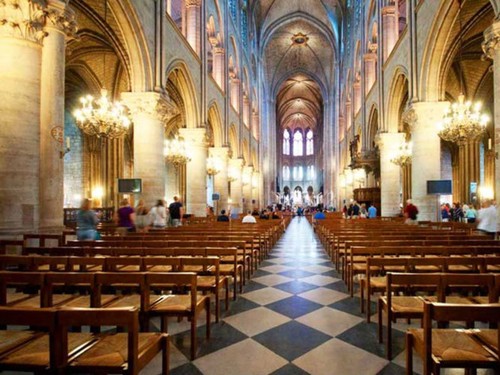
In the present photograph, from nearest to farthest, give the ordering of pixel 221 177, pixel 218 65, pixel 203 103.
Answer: pixel 203 103 → pixel 221 177 → pixel 218 65

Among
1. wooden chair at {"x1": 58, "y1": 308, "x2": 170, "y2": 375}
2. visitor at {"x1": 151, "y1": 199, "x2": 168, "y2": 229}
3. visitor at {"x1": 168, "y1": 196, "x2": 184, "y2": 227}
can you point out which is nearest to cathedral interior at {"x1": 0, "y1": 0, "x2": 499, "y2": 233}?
visitor at {"x1": 168, "y1": 196, "x2": 184, "y2": 227}

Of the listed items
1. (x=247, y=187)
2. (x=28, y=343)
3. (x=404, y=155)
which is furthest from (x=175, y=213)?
(x=247, y=187)

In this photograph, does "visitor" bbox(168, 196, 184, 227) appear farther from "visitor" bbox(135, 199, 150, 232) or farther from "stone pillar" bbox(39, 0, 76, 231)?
"stone pillar" bbox(39, 0, 76, 231)

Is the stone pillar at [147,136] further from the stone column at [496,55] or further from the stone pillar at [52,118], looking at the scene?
the stone column at [496,55]

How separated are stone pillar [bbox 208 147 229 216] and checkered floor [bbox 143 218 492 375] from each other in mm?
15013

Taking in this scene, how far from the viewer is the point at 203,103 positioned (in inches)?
649

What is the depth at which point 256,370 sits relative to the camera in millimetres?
2951

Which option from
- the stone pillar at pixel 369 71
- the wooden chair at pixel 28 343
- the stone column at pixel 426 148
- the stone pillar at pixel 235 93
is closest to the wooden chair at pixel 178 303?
the wooden chair at pixel 28 343

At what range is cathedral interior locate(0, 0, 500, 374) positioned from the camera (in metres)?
5.89

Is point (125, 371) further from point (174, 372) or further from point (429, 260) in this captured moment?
point (429, 260)

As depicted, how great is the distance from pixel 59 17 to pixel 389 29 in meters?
15.1

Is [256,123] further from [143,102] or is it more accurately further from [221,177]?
[143,102]

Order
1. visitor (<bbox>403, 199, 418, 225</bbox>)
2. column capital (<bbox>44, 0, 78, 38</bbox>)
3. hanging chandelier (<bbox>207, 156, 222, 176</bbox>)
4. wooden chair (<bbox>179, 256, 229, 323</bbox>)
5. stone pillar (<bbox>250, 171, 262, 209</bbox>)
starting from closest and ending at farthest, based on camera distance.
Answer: wooden chair (<bbox>179, 256, 229, 323</bbox>), column capital (<bbox>44, 0, 78, 38</bbox>), visitor (<bbox>403, 199, 418, 225</bbox>), hanging chandelier (<bbox>207, 156, 222, 176</bbox>), stone pillar (<bbox>250, 171, 262, 209</bbox>)

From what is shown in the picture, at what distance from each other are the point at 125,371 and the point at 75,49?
62.0 ft
